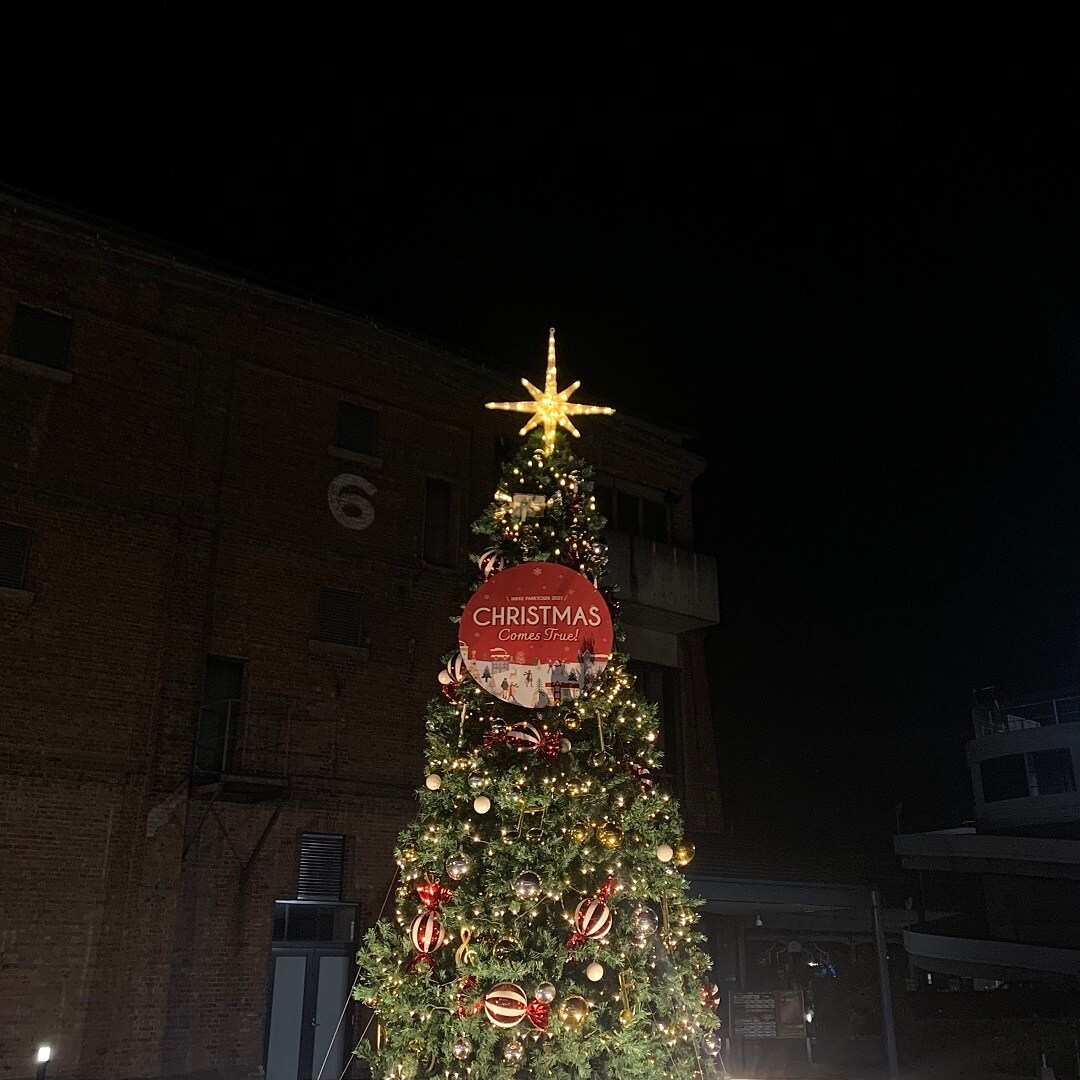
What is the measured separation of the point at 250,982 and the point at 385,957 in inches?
274

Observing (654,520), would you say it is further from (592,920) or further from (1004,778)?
(1004,778)

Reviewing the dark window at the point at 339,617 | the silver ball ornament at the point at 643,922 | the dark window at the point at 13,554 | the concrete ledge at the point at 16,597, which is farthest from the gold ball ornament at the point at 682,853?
the dark window at the point at 13,554

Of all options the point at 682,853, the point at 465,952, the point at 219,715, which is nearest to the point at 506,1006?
the point at 465,952

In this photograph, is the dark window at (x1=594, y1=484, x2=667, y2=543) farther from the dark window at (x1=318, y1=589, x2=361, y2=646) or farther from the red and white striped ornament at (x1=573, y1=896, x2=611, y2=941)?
the red and white striped ornament at (x1=573, y1=896, x2=611, y2=941)

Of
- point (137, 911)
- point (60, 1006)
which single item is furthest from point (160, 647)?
point (60, 1006)

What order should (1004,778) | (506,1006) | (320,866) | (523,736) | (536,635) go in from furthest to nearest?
(1004,778) → (320,866) → (536,635) → (523,736) → (506,1006)

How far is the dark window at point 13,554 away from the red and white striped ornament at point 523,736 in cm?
881

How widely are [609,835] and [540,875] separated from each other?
673 mm

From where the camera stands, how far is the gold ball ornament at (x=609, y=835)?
320 inches

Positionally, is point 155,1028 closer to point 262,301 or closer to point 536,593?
point 536,593

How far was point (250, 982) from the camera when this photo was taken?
14.0 meters

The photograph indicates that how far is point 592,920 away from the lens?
302 inches

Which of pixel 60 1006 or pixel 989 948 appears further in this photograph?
pixel 989 948

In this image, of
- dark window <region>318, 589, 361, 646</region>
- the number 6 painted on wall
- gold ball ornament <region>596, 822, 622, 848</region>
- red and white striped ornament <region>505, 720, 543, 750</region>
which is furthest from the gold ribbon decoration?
the number 6 painted on wall
